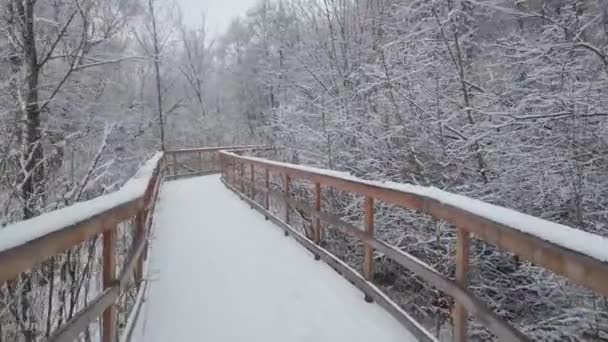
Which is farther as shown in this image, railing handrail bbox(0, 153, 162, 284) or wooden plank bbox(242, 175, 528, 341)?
wooden plank bbox(242, 175, 528, 341)

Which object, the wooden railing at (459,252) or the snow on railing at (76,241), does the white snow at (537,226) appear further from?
the snow on railing at (76,241)

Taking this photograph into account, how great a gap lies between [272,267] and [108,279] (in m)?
2.22

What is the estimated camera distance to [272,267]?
426 cm

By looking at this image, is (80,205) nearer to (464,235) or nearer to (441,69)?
(464,235)

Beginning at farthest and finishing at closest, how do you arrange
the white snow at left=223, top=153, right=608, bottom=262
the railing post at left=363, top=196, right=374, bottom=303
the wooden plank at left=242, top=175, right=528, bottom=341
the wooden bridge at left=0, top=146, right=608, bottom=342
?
1. the railing post at left=363, top=196, right=374, bottom=303
2. the wooden plank at left=242, top=175, right=528, bottom=341
3. the wooden bridge at left=0, top=146, right=608, bottom=342
4. the white snow at left=223, top=153, right=608, bottom=262

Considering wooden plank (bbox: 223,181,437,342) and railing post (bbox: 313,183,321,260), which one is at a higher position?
railing post (bbox: 313,183,321,260)

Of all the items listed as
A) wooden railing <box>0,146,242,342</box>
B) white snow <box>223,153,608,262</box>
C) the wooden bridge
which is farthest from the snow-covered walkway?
white snow <box>223,153,608,262</box>

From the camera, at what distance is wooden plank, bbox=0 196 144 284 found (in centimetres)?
123

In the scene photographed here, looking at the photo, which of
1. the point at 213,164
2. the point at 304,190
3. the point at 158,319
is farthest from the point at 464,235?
the point at 213,164

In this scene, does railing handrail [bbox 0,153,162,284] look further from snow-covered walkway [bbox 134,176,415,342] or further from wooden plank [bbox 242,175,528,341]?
wooden plank [bbox 242,175,528,341]

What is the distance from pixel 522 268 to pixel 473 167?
1.35 metres

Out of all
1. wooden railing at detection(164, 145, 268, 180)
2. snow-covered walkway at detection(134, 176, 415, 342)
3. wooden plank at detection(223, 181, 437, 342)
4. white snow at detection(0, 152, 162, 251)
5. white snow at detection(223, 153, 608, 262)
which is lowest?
snow-covered walkway at detection(134, 176, 415, 342)

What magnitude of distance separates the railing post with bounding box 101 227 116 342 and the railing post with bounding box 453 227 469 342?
182cm

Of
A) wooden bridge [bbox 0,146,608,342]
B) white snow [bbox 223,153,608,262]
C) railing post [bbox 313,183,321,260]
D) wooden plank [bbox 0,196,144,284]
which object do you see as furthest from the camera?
railing post [bbox 313,183,321,260]
